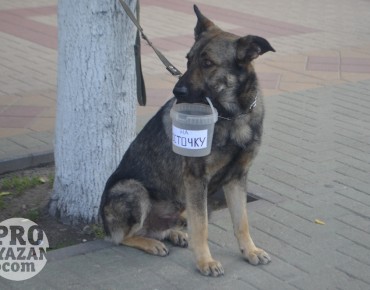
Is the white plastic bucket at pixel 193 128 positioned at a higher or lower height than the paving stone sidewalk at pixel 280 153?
higher

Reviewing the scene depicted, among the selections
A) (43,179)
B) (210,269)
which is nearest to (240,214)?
(210,269)

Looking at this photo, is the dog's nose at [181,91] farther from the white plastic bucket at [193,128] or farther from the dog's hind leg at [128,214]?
the dog's hind leg at [128,214]

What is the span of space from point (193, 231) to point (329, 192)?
169cm

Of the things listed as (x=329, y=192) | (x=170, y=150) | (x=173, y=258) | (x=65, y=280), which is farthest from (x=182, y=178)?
(x=329, y=192)

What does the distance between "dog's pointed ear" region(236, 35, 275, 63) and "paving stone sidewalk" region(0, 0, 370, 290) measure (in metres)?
1.35

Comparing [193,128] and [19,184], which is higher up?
[193,128]

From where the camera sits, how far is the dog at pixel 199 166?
433 cm

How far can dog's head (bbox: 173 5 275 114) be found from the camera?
14.1 ft

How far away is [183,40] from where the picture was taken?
1106cm

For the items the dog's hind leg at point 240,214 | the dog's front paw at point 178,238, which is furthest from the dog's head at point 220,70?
the dog's front paw at point 178,238

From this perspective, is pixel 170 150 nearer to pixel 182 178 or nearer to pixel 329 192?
pixel 182 178

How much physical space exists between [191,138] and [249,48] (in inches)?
24.8

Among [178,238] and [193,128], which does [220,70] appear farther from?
[178,238]

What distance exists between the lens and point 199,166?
449 cm
